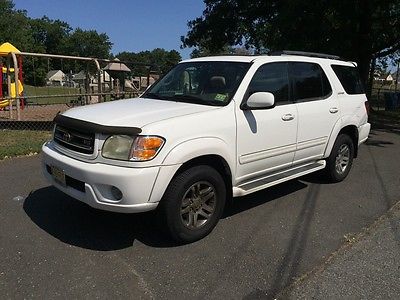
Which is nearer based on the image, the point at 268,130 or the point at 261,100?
the point at 261,100

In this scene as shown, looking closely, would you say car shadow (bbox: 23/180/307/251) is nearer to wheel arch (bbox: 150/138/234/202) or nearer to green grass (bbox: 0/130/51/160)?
wheel arch (bbox: 150/138/234/202)

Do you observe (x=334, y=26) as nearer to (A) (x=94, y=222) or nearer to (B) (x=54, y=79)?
(A) (x=94, y=222)

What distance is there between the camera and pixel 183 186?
3.96 m

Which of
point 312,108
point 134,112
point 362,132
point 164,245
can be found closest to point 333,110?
point 312,108

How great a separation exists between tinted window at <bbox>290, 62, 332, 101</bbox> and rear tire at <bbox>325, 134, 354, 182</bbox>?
2.58 ft

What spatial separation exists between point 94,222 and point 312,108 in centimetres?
301

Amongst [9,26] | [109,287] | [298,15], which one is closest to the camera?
[109,287]

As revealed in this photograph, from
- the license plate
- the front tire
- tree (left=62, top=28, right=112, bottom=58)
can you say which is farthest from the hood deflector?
tree (left=62, top=28, right=112, bottom=58)

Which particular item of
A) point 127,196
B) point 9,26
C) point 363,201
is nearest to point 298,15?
point 363,201

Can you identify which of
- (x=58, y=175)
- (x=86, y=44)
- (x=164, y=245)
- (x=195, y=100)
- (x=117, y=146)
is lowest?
(x=164, y=245)

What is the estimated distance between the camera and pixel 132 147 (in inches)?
148

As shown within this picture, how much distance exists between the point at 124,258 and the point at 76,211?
1308 mm

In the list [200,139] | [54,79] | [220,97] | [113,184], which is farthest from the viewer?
[54,79]

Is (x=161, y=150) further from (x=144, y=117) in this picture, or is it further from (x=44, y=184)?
(x=44, y=184)
